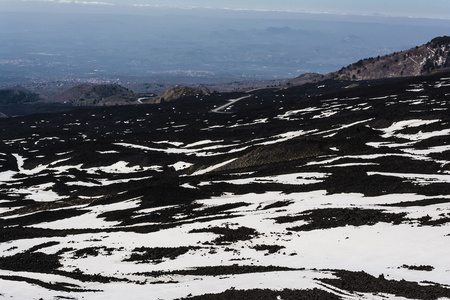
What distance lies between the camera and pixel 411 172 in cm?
5312

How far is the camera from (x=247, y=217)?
43.5m

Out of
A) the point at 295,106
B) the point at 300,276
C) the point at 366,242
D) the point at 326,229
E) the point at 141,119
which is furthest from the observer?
the point at 141,119

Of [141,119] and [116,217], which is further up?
[116,217]

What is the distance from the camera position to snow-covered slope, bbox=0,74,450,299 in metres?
26.3

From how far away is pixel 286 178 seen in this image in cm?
5862

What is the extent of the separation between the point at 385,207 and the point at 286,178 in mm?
19388

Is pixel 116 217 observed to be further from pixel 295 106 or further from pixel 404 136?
pixel 295 106

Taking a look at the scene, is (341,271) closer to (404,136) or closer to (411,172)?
(411,172)

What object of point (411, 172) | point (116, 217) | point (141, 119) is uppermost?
point (411, 172)

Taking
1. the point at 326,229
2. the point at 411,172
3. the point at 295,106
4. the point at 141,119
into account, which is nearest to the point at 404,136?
the point at 411,172

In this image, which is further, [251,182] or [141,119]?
[141,119]

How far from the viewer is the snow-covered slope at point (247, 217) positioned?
2627cm

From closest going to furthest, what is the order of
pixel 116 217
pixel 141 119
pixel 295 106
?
pixel 116 217, pixel 295 106, pixel 141 119

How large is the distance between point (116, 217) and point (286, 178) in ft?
58.3
